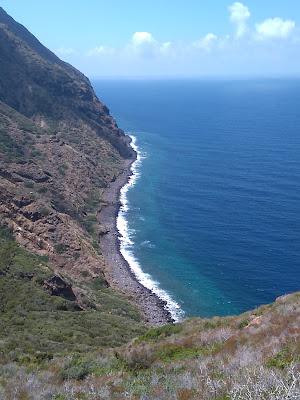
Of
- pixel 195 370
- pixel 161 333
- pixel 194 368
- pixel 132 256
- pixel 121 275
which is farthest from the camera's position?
pixel 132 256

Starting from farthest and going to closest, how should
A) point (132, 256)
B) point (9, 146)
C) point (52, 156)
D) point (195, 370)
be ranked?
point (52, 156) < point (9, 146) < point (132, 256) < point (195, 370)

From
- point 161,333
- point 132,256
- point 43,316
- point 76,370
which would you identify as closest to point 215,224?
point 132,256

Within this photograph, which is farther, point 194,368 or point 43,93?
point 43,93

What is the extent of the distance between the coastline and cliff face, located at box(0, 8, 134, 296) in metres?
1.78

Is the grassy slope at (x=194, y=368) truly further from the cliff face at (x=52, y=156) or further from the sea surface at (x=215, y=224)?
the cliff face at (x=52, y=156)

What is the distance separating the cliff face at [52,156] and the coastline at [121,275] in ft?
5.83

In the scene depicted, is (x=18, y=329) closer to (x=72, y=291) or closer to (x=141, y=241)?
(x=72, y=291)

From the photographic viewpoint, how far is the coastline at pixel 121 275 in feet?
217

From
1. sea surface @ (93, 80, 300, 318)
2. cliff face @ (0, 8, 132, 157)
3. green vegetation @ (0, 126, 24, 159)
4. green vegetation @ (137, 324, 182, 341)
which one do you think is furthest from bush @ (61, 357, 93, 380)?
cliff face @ (0, 8, 132, 157)

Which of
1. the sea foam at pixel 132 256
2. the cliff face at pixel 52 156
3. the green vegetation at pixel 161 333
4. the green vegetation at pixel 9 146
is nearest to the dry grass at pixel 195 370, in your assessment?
the green vegetation at pixel 161 333

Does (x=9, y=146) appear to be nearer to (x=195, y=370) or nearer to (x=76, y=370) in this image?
(x=76, y=370)

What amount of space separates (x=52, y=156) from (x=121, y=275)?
45379 mm

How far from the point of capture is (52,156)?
11312cm

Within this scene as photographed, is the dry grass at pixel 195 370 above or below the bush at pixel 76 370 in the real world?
above
